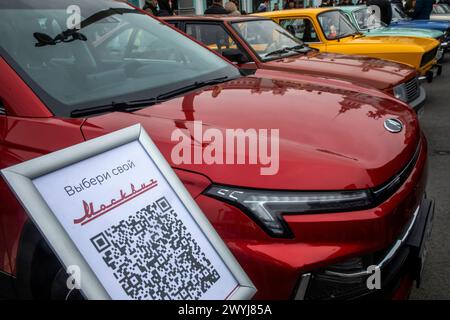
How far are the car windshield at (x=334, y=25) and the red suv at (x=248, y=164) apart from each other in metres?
4.50

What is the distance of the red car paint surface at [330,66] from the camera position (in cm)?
475

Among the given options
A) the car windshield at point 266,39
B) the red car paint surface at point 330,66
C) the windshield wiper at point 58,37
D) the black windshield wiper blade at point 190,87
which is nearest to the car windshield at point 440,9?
the red car paint surface at point 330,66

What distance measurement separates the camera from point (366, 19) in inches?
353

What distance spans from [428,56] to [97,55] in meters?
6.02

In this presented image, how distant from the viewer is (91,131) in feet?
5.87

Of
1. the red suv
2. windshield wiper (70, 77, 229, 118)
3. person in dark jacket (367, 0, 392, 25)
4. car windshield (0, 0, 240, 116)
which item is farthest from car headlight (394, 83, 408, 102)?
person in dark jacket (367, 0, 392, 25)

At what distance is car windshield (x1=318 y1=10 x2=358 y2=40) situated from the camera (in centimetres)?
674

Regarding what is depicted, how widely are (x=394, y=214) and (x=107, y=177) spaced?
1.15 metres

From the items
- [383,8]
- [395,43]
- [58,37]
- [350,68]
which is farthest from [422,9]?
[58,37]

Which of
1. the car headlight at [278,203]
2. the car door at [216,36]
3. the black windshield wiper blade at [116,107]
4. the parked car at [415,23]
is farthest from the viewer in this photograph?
the parked car at [415,23]

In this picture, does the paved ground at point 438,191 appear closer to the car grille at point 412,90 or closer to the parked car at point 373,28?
the car grille at point 412,90

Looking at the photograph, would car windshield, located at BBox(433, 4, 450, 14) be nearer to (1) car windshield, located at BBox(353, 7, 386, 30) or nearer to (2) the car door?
(1) car windshield, located at BBox(353, 7, 386, 30)

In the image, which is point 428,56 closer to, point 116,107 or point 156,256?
point 116,107
